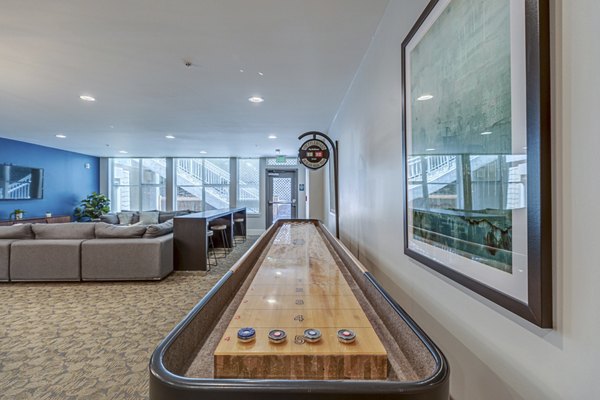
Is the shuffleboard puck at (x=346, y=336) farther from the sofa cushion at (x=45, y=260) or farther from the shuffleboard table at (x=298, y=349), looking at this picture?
the sofa cushion at (x=45, y=260)

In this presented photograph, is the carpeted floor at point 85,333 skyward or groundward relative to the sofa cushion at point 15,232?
groundward

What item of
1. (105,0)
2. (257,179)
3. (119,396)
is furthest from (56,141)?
(119,396)

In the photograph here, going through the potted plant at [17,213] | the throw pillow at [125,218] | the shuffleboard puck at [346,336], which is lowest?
the throw pillow at [125,218]

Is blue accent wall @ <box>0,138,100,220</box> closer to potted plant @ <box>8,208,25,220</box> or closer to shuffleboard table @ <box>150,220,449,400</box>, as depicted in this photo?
potted plant @ <box>8,208,25,220</box>

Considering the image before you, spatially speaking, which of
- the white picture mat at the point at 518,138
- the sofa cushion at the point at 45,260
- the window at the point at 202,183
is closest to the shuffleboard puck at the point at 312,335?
the white picture mat at the point at 518,138

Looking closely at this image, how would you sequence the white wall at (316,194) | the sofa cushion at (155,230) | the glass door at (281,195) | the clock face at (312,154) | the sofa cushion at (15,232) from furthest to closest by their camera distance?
1. the glass door at (281,195)
2. the white wall at (316,194)
3. the sofa cushion at (155,230)
4. the sofa cushion at (15,232)
5. the clock face at (312,154)

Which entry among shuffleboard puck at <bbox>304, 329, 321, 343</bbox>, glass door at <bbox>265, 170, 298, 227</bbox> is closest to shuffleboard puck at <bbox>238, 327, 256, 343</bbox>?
shuffleboard puck at <bbox>304, 329, 321, 343</bbox>

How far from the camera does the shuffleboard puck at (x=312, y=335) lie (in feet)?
2.89

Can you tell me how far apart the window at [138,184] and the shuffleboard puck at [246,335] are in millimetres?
10530

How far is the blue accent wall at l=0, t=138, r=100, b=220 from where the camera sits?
7031 mm

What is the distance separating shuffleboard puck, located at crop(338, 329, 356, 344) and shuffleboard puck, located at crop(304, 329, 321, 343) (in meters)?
0.07

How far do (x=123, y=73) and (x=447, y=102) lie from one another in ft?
10.8

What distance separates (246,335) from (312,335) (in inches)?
7.8

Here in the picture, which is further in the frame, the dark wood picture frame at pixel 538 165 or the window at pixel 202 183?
the window at pixel 202 183
